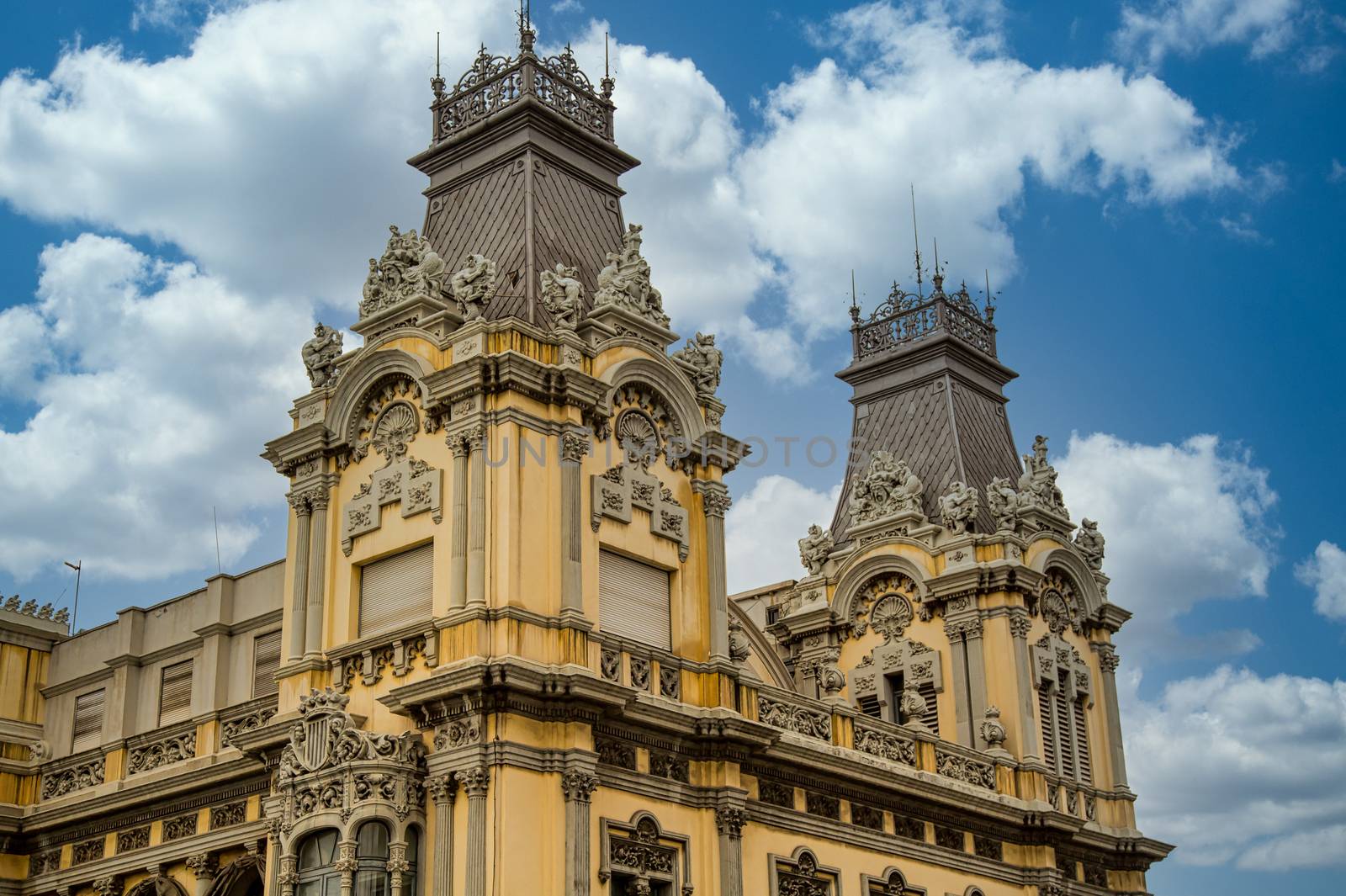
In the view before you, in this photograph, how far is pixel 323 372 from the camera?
122 ft

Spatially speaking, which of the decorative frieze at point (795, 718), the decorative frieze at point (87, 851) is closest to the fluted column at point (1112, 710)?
the decorative frieze at point (795, 718)

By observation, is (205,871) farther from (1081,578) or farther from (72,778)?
(1081,578)

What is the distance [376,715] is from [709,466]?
8.79 m

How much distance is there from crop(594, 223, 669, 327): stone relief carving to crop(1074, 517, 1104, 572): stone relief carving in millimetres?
16761

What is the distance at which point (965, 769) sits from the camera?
42.2m

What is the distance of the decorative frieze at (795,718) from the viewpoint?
122 feet

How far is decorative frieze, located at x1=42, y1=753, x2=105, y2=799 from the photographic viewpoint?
4016cm

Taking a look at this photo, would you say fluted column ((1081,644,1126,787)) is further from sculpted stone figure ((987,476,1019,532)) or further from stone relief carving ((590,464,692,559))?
stone relief carving ((590,464,692,559))

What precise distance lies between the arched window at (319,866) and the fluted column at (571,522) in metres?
5.81

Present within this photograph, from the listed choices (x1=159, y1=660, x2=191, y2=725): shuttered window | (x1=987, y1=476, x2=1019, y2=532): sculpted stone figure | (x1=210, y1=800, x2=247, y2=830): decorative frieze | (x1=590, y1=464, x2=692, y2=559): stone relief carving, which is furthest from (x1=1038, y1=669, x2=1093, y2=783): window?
(x1=159, y1=660, x2=191, y2=725): shuttered window

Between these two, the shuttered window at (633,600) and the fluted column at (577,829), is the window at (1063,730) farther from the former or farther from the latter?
the fluted column at (577,829)

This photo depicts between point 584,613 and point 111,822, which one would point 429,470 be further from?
point 111,822

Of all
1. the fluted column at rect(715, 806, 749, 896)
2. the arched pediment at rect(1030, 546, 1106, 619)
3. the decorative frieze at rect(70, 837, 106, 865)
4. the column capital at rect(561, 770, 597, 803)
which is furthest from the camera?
the arched pediment at rect(1030, 546, 1106, 619)

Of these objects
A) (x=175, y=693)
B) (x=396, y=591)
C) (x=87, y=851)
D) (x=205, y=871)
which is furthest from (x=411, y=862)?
(x=175, y=693)
